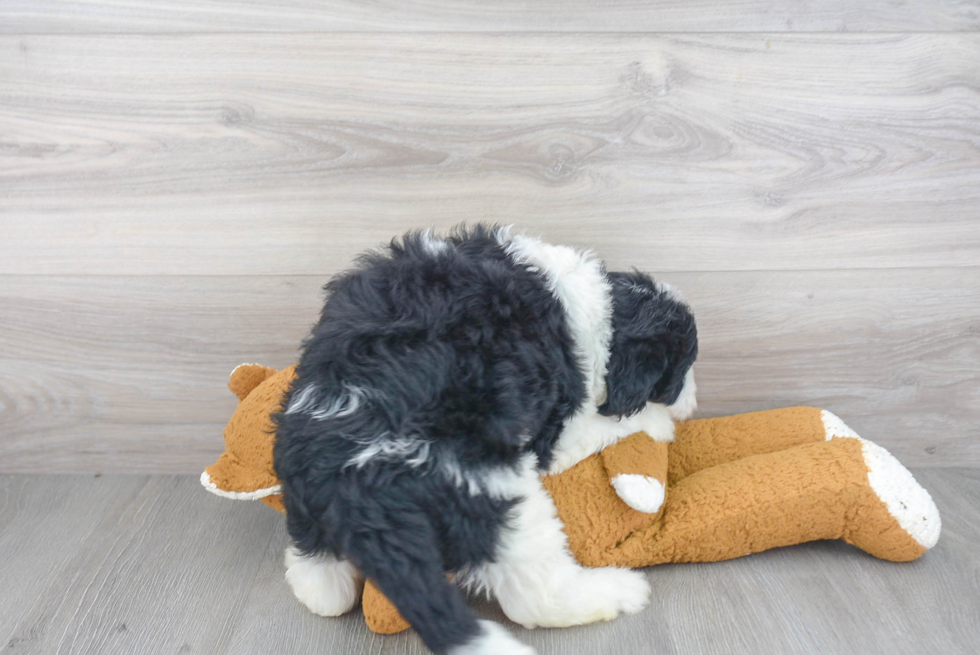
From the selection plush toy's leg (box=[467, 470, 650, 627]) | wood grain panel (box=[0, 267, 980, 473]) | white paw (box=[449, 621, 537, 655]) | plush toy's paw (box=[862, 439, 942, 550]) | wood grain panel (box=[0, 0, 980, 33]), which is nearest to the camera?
white paw (box=[449, 621, 537, 655])

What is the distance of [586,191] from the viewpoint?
3.55 feet

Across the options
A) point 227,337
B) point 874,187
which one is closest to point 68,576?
point 227,337

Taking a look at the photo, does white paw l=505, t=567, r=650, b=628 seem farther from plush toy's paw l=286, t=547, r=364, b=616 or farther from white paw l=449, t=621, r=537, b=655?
plush toy's paw l=286, t=547, r=364, b=616

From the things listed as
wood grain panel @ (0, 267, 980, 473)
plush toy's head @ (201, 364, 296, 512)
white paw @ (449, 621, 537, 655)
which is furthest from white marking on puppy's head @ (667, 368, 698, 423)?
plush toy's head @ (201, 364, 296, 512)

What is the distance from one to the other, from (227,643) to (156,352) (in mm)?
542

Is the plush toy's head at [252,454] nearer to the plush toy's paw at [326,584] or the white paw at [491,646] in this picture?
the plush toy's paw at [326,584]

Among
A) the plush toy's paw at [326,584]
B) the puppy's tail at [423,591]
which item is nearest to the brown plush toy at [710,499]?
the plush toy's paw at [326,584]

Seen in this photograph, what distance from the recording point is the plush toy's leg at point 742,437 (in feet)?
3.45

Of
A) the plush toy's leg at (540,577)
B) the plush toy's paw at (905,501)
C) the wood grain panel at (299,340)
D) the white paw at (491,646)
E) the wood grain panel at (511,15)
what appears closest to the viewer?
the white paw at (491,646)

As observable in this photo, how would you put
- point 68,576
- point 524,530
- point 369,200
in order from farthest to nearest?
1. point 369,200
2. point 68,576
3. point 524,530

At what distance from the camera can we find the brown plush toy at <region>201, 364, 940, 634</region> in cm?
91

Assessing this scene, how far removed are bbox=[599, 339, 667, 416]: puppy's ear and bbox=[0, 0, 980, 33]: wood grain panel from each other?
0.51 metres

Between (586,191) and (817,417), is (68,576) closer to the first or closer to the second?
(586,191)

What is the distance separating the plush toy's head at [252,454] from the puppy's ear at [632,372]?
0.43m
